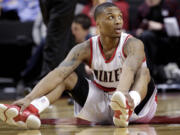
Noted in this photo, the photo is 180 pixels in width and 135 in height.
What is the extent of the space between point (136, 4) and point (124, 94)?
213 inches

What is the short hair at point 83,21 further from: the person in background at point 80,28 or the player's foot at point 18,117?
the player's foot at point 18,117

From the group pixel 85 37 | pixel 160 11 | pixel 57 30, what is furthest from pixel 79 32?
pixel 160 11

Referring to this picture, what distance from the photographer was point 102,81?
9.36ft

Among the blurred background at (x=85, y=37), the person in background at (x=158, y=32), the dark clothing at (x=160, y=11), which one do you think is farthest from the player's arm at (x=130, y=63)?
the dark clothing at (x=160, y=11)

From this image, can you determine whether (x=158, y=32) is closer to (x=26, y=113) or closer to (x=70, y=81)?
(x=70, y=81)

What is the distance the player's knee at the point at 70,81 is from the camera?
9.13ft

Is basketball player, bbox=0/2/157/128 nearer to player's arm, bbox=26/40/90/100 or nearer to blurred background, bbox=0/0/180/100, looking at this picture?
player's arm, bbox=26/40/90/100

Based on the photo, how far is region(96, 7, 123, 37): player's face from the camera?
2.76 metres

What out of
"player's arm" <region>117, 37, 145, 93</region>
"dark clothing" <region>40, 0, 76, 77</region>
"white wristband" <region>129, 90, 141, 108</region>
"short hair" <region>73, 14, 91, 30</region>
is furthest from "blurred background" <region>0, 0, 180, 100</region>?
"white wristband" <region>129, 90, 141, 108</region>

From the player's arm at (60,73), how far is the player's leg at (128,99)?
1.34 ft

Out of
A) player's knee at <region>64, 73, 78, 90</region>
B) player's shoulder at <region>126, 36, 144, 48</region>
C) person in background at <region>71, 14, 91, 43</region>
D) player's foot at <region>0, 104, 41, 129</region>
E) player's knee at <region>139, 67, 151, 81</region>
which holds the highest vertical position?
person in background at <region>71, 14, 91, 43</region>

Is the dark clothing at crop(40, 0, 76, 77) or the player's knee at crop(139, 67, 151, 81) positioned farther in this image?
the dark clothing at crop(40, 0, 76, 77)

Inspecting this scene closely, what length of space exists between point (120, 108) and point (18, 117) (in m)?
0.59

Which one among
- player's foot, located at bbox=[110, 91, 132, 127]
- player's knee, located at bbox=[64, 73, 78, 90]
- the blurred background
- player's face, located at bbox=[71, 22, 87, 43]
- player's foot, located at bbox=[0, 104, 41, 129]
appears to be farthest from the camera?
the blurred background
